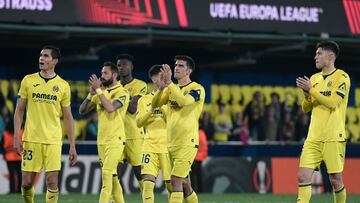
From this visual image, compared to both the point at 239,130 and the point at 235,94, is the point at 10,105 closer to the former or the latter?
the point at 239,130

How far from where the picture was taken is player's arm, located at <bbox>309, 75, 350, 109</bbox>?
14336 millimetres

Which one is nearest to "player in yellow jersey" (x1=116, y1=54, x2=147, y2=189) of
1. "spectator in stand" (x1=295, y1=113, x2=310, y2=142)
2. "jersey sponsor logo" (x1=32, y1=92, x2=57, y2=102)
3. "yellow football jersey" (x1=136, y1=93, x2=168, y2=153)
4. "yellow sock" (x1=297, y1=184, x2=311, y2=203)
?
"yellow football jersey" (x1=136, y1=93, x2=168, y2=153)

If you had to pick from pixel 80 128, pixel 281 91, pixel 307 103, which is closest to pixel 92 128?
pixel 80 128

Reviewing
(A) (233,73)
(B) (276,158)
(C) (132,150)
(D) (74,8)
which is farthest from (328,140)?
(A) (233,73)

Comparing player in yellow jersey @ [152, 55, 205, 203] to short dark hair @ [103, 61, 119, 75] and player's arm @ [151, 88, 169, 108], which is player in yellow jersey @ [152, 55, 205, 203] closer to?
player's arm @ [151, 88, 169, 108]

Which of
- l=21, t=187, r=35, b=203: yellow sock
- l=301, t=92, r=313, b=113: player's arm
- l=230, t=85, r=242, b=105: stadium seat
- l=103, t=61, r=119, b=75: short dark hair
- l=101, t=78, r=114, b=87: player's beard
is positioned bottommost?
l=21, t=187, r=35, b=203: yellow sock

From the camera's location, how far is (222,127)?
94.2ft

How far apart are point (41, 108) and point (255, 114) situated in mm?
15945

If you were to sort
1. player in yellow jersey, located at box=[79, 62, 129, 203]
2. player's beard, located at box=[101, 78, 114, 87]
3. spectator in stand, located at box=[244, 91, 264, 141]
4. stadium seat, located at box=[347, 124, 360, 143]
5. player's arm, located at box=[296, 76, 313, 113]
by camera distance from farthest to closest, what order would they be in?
stadium seat, located at box=[347, 124, 360, 143] → spectator in stand, located at box=[244, 91, 264, 141] → player's beard, located at box=[101, 78, 114, 87] → player in yellow jersey, located at box=[79, 62, 129, 203] → player's arm, located at box=[296, 76, 313, 113]

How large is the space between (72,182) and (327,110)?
1176 cm

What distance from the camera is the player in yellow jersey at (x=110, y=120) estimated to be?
1578 centimetres

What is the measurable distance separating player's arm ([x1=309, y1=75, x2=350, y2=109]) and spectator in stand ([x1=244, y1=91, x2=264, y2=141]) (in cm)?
1445

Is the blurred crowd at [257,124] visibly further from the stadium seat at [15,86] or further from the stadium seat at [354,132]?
the stadium seat at [15,86]

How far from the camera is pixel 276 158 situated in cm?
2769
